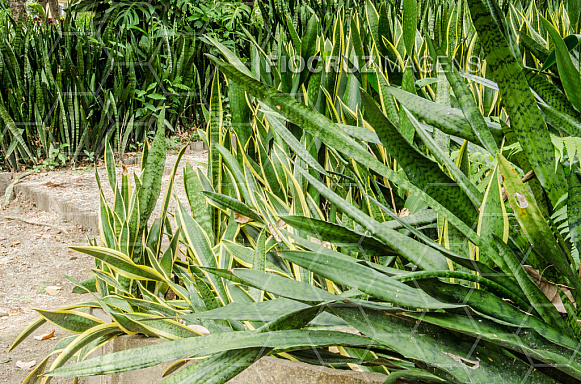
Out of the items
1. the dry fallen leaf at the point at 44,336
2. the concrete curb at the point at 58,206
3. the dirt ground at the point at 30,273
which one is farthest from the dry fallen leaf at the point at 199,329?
the concrete curb at the point at 58,206

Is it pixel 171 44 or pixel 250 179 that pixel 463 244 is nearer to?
pixel 250 179

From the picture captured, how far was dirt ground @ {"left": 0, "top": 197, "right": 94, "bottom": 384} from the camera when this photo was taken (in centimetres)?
182

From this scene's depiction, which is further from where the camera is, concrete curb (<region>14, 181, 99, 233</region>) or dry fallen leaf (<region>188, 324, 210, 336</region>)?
concrete curb (<region>14, 181, 99, 233</region>)

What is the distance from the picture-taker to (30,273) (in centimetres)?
250

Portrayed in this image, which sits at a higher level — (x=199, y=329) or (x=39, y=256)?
(x=199, y=329)

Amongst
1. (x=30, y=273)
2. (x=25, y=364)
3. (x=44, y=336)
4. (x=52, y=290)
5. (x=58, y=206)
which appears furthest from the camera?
(x=58, y=206)

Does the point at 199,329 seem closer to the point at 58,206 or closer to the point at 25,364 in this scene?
the point at 25,364

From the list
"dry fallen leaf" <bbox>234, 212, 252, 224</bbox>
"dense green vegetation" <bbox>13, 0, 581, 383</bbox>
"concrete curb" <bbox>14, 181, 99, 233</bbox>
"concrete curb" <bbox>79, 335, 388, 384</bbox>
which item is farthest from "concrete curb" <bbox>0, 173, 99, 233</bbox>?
"concrete curb" <bbox>79, 335, 388, 384</bbox>

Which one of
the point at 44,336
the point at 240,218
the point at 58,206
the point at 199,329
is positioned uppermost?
the point at 240,218

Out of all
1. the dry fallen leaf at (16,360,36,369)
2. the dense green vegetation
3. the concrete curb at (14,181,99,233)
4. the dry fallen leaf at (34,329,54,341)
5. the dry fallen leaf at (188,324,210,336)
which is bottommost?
the dry fallen leaf at (34,329,54,341)

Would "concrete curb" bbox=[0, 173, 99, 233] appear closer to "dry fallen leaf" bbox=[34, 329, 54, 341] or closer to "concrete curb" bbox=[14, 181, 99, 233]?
"concrete curb" bbox=[14, 181, 99, 233]

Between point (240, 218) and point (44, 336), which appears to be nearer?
point (240, 218)

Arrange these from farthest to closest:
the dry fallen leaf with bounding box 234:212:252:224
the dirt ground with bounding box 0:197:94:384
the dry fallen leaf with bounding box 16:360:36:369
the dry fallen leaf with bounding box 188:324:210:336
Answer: the dirt ground with bounding box 0:197:94:384
the dry fallen leaf with bounding box 16:360:36:369
the dry fallen leaf with bounding box 234:212:252:224
the dry fallen leaf with bounding box 188:324:210:336

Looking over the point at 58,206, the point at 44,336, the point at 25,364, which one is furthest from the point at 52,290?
the point at 58,206
